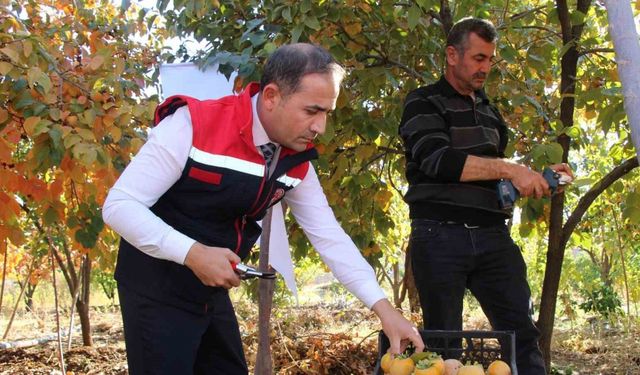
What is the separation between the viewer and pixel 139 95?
455 centimetres

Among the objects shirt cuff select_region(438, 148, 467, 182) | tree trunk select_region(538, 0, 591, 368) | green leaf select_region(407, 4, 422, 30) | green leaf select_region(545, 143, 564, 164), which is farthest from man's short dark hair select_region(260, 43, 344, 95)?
tree trunk select_region(538, 0, 591, 368)

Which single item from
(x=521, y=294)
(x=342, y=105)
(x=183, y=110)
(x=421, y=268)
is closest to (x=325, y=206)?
(x=183, y=110)

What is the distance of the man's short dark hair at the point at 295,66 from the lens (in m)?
1.91

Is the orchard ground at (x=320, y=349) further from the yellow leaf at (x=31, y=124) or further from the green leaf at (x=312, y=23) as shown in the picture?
the yellow leaf at (x=31, y=124)

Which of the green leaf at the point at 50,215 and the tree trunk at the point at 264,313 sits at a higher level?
the green leaf at the point at 50,215

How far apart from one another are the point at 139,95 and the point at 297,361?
1.94 m

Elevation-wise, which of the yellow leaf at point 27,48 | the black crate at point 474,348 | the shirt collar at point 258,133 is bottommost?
the black crate at point 474,348

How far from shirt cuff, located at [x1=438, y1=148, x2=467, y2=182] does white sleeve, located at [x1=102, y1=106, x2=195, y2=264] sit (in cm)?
118

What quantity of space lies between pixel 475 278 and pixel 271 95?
1.41 m

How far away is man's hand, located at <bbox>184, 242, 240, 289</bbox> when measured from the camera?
1.80 m

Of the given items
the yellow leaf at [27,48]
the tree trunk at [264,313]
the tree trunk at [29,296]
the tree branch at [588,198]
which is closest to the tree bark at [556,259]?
the tree branch at [588,198]

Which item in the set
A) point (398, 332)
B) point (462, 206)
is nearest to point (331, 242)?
point (398, 332)

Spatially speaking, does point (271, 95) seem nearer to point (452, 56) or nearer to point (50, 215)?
point (452, 56)

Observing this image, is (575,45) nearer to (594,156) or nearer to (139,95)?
(139,95)
